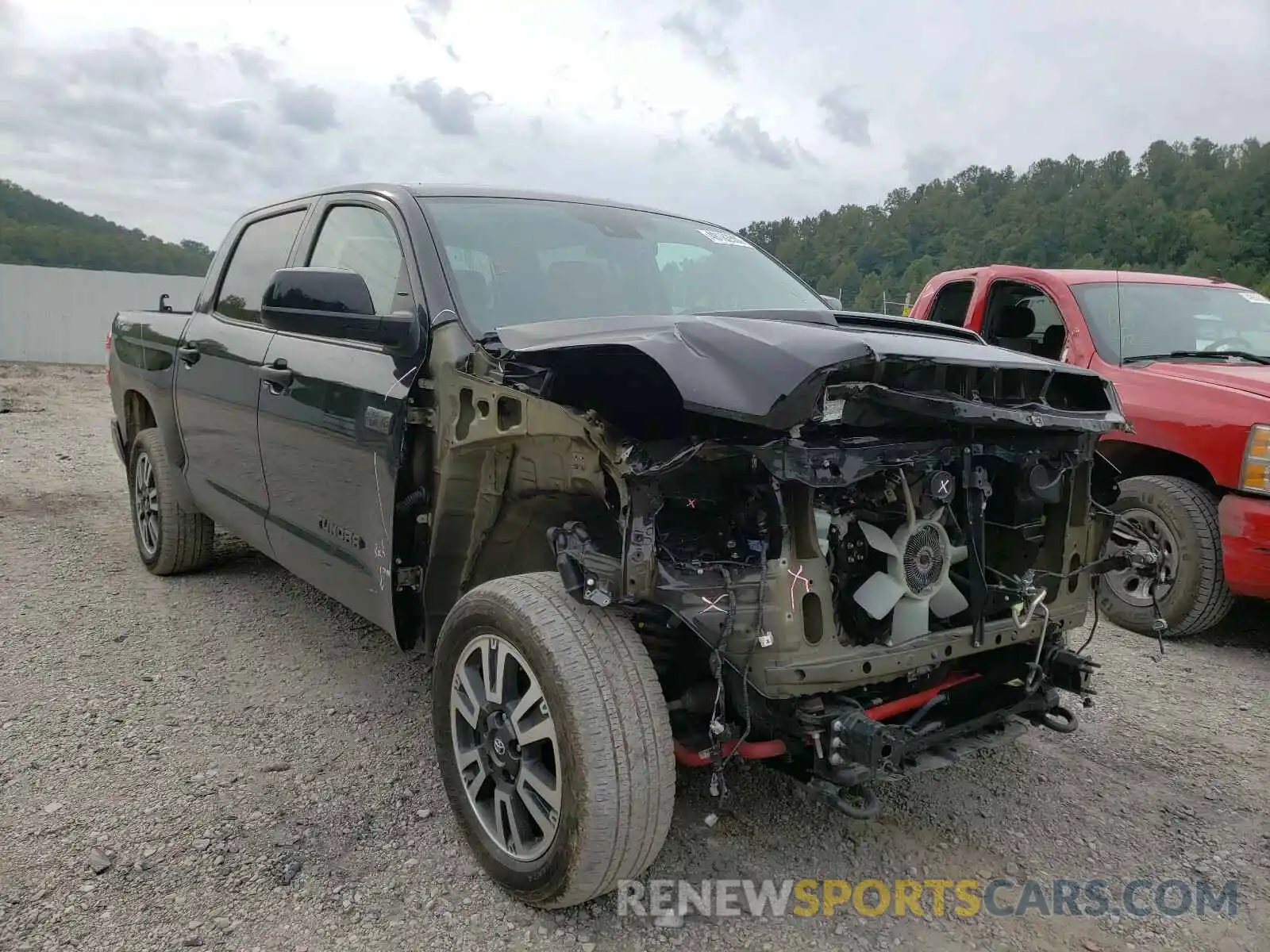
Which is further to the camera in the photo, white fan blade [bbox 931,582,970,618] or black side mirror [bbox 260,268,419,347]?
black side mirror [bbox 260,268,419,347]

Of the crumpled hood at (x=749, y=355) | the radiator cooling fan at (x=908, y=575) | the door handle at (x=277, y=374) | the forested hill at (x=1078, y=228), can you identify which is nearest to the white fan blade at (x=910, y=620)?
the radiator cooling fan at (x=908, y=575)

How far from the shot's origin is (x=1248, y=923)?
240 cm

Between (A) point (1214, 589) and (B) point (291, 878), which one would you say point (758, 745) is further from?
(A) point (1214, 589)

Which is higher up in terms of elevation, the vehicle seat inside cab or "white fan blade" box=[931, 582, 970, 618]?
the vehicle seat inside cab

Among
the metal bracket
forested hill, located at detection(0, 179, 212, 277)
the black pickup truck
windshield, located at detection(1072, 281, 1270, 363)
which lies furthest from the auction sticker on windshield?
forested hill, located at detection(0, 179, 212, 277)

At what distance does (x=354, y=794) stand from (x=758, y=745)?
1.36m

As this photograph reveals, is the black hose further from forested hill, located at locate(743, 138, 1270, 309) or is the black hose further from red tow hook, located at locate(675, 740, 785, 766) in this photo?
forested hill, located at locate(743, 138, 1270, 309)

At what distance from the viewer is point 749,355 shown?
80.8 inches

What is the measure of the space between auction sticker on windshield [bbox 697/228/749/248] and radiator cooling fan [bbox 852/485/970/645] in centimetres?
176

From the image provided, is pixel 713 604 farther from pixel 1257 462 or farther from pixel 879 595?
pixel 1257 462

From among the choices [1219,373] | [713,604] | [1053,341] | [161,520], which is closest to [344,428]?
[713,604]

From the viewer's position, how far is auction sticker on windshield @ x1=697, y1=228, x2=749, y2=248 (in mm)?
3814

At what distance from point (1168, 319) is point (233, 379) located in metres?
4.98

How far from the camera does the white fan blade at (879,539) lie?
2.36m
